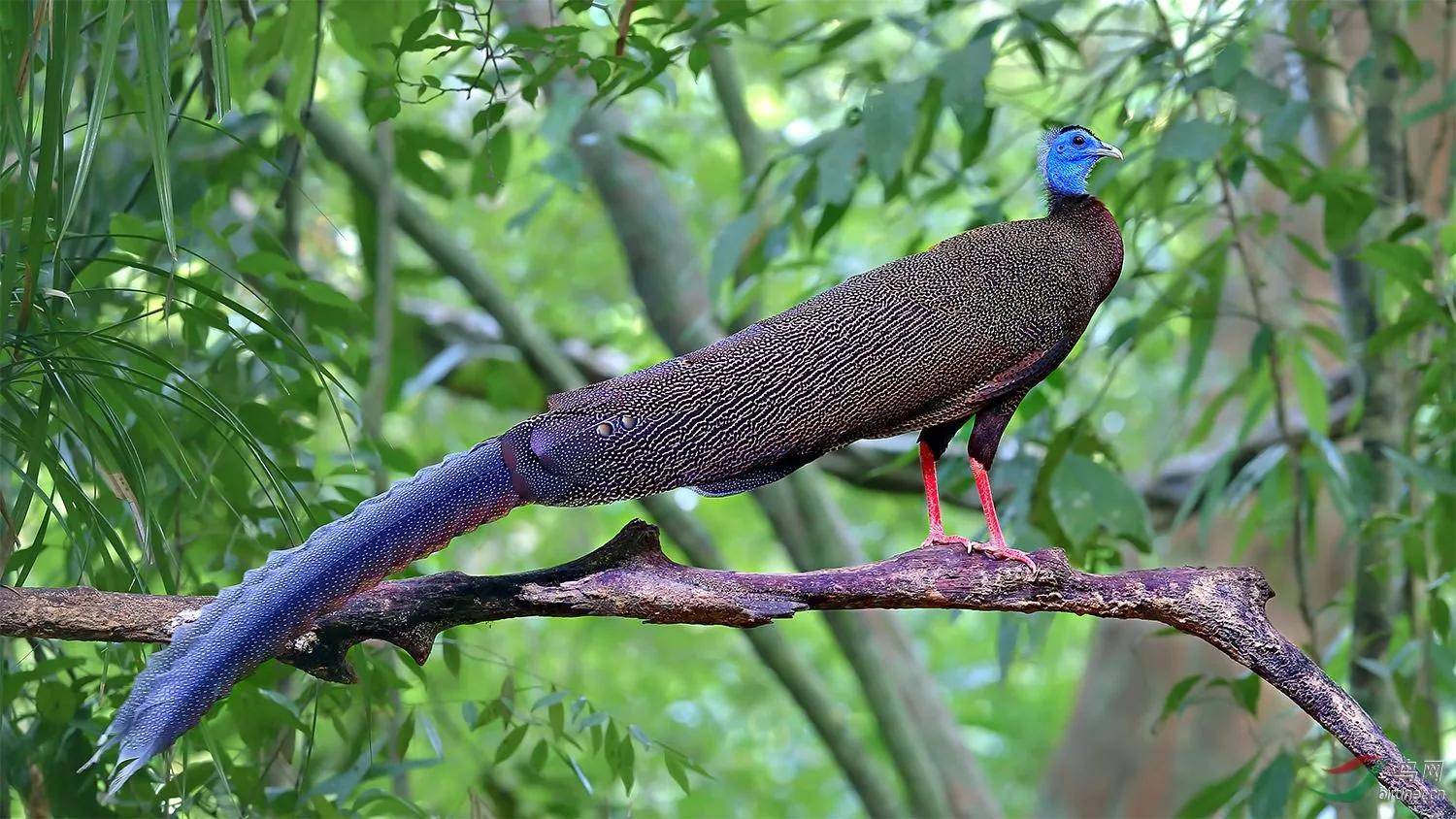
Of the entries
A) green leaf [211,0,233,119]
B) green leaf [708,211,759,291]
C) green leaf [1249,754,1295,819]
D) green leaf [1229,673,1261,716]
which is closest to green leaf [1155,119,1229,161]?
green leaf [708,211,759,291]

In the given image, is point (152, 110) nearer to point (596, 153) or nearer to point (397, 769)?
point (397, 769)

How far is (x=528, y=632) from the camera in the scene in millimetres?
8562

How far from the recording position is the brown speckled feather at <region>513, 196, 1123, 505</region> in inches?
88.8

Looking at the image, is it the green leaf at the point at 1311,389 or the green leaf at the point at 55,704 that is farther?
the green leaf at the point at 1311,389

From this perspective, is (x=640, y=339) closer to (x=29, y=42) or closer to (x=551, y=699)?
(x=551, y=699)

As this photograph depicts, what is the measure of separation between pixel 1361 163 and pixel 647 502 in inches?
110

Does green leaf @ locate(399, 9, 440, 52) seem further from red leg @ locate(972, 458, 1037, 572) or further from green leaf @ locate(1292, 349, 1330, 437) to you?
green leaf @ locate(1292, 349, 1330, 437)

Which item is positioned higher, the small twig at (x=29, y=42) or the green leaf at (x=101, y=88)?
the small twig at (x=29, y=42)

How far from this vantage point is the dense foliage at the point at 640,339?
2.60 m

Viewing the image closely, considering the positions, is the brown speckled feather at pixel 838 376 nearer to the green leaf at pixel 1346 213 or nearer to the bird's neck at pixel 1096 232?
the bird's neck at pixel 1096 232

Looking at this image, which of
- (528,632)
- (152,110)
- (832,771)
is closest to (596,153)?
(152,110)

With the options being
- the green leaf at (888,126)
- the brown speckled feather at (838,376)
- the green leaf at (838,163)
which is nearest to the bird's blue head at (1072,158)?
the brown speckled feather at (838,376)

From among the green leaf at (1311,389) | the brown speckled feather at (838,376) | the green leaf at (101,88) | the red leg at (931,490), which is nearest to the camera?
the green leaf at (101,88)

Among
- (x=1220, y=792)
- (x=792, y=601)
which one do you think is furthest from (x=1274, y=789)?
(x=792, y=601)
